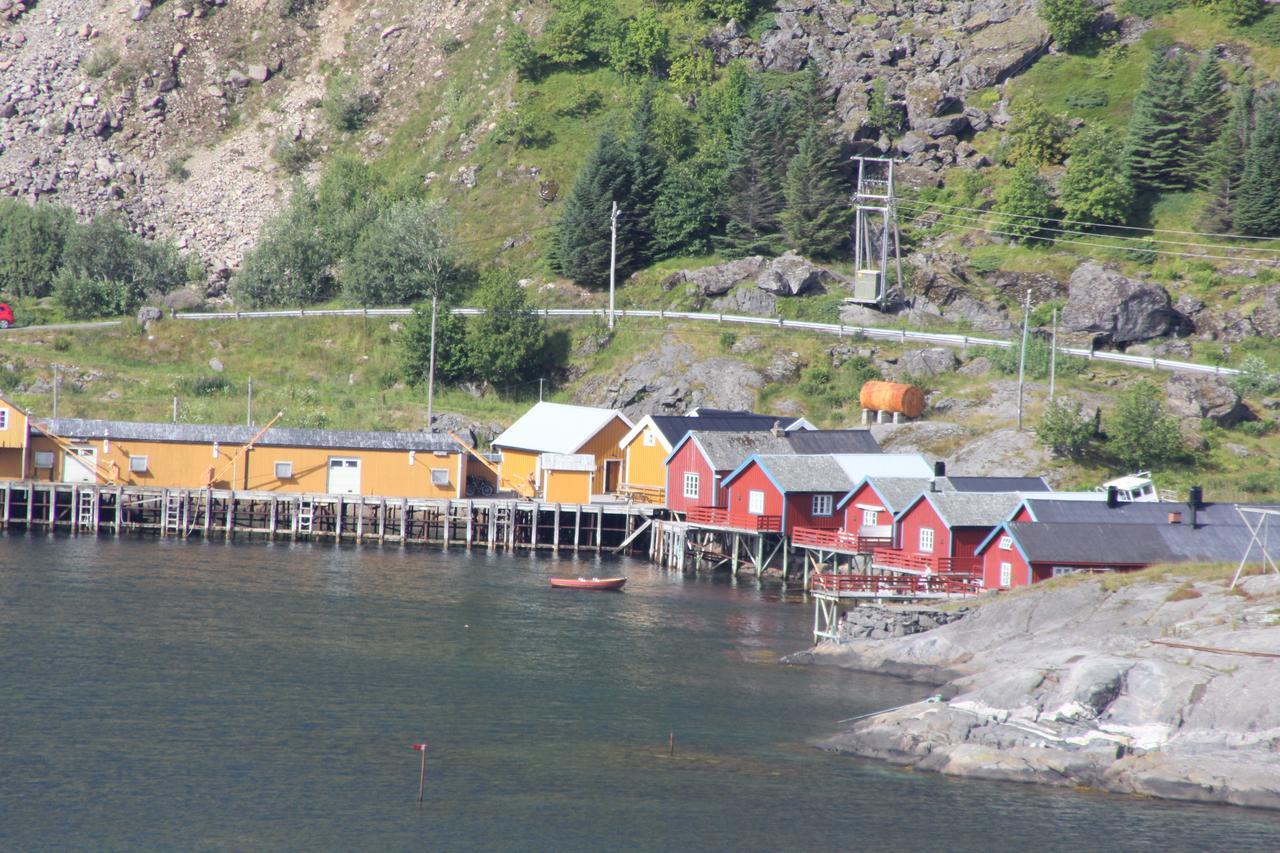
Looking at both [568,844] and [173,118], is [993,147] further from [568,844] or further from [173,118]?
[568,844]

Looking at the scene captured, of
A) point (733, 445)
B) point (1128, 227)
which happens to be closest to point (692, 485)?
point (733, 445)

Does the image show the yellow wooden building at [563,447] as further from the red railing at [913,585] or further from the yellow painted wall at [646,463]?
the red railing at [913,585]

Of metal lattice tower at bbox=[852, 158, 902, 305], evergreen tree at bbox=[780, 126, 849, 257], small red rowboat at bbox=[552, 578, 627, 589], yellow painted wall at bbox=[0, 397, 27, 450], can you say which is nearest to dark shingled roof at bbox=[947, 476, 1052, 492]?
small red rowboat at bbox=[552, 578, 627, 589]

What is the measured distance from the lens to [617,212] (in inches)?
4117

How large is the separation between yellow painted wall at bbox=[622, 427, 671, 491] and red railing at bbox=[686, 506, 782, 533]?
478cm

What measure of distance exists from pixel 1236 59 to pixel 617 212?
4968cm

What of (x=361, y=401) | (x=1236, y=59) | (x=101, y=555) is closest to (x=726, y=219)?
(x=361, y=401)

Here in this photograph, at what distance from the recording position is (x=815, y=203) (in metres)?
106

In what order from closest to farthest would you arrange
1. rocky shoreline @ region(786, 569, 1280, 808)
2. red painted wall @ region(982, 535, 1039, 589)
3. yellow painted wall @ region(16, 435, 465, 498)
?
1. rocky shoreline @ region(786, 569, 1280, 808)
2. red painted wall @ region(982, 535, 1039, 589)
3. yellow painted wall @ region(16, 435, 465, 498)

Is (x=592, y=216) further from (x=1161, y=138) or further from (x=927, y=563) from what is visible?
(x=927, y=563)

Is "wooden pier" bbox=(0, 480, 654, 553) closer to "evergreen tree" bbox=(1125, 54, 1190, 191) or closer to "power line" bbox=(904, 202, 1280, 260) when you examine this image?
"power line" bbox=(904, 202, 1280, 260)

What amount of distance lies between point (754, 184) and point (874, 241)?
36.6 ft

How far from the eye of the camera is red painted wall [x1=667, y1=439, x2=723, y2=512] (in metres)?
72.0

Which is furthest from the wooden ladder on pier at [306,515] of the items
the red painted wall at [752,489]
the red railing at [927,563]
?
the red railing at [927,563]
